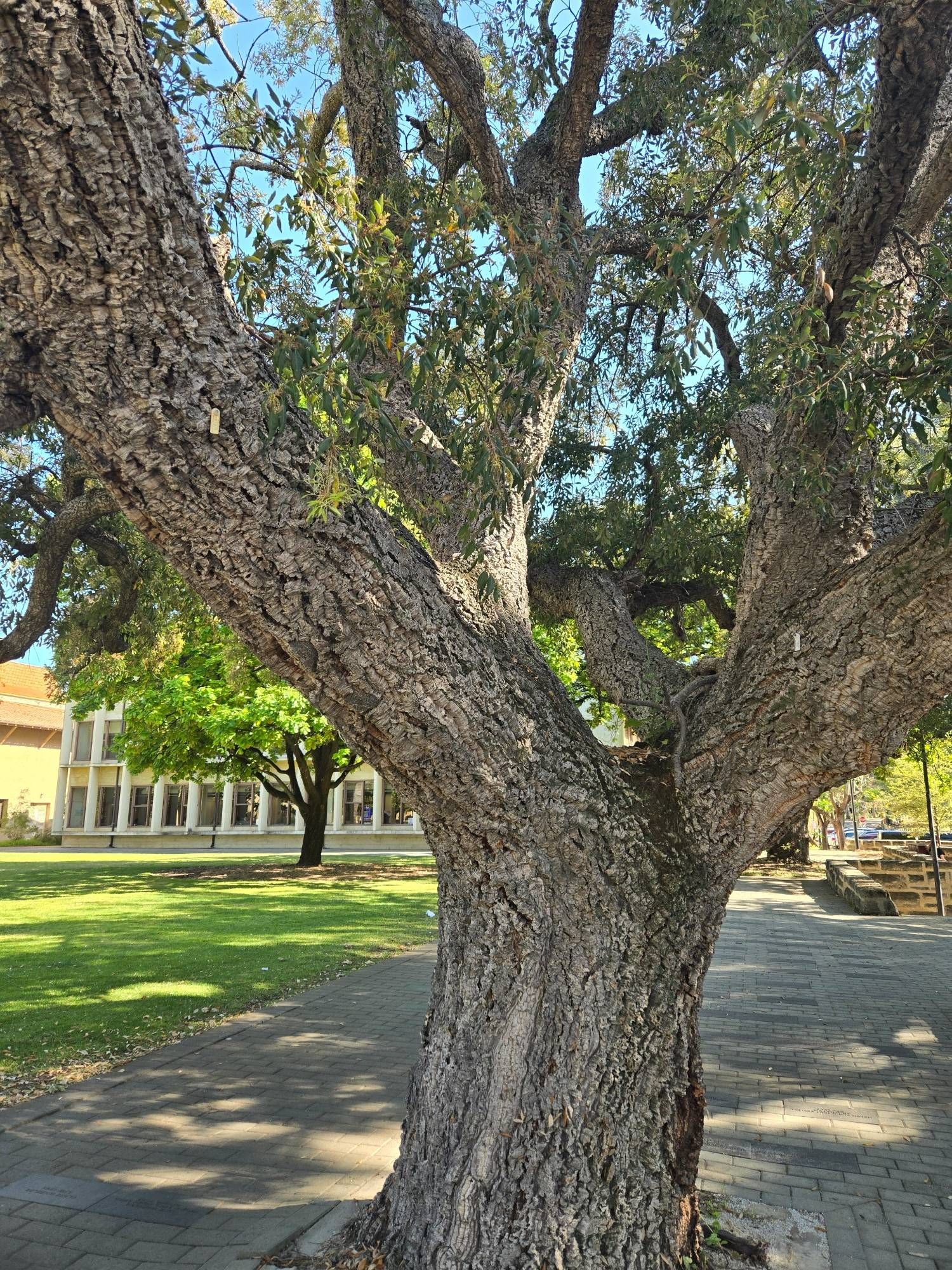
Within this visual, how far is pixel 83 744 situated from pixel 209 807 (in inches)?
329

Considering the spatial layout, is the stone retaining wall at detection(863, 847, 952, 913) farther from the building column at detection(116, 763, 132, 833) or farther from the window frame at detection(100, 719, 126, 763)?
the window frame at detection(100, 719, 126, 763)

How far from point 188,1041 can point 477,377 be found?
5.85 m

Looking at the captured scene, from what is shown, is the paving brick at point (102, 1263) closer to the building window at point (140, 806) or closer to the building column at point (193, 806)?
the building column at point (193, 806)

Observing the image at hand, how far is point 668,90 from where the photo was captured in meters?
6.15

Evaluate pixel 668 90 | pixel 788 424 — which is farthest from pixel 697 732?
pixel 668 90

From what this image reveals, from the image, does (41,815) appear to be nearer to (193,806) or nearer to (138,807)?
(138,807)

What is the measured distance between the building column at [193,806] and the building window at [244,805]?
1.82 m

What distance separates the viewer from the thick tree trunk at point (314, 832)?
78.5 ft

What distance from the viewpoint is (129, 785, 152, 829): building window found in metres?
46.5

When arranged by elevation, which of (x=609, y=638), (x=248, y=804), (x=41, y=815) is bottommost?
(x=41, y=815)

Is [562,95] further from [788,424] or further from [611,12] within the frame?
[788,424]

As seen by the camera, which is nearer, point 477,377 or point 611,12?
point 477,377

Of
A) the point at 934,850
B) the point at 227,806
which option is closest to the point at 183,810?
the point at 227,806

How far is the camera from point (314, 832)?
2412 centimetres
